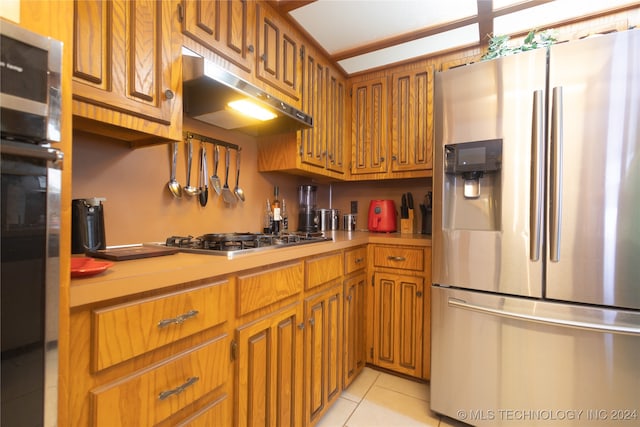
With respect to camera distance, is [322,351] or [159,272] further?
[322,351]

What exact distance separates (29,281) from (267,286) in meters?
0.69

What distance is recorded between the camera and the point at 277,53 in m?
1.60

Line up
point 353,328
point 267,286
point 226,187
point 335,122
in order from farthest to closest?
point 335,122 → point 353,328 → point 226,187 → point 267,286

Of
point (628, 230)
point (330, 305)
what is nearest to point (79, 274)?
point (330, 305)

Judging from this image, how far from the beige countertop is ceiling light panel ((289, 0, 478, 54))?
1.39m

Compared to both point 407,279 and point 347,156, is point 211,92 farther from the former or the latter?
point 407,279

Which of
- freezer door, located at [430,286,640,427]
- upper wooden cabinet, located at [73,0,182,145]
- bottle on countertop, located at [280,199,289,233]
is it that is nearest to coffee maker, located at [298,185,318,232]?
bottle on countertop, located at [280,199,289,233]

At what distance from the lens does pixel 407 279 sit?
5.99 feet

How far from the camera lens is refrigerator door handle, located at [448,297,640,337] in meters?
1.14

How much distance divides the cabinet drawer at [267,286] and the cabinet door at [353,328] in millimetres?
521

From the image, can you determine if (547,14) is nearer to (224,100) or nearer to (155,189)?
(224,100)

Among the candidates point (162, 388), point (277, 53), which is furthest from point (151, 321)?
point (277, 53)

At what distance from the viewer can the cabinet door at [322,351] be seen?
1.33 m

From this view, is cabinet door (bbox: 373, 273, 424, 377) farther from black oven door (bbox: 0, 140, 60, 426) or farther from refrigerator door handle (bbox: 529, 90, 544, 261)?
black oven door (bbox: 0, 140, 60, 426)
